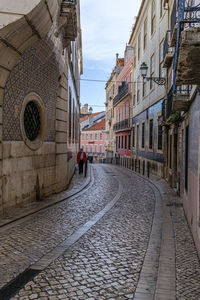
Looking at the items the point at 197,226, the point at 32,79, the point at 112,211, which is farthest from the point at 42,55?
the point at 197,226

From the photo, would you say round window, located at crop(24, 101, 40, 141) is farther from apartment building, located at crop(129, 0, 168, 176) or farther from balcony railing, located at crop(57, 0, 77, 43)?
apartment building, located at crop(129, 0, 168, 176)

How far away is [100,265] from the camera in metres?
4.66

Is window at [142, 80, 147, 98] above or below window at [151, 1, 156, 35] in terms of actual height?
below

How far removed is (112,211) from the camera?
860 centimetres

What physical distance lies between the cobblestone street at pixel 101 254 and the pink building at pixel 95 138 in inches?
2090

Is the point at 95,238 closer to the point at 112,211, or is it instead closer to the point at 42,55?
the point at 112,211

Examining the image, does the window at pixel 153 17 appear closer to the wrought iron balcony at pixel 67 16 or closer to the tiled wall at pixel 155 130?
the tiled wall at pixel 155 130

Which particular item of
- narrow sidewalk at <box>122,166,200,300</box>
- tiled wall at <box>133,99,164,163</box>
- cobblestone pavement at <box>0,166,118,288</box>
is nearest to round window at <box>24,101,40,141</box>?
cobblestone pavement at <box>0,166,118,288</box>

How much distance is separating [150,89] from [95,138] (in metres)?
44.8

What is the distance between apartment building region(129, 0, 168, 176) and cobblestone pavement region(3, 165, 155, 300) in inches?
355

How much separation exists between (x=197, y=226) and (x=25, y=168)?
5258mm

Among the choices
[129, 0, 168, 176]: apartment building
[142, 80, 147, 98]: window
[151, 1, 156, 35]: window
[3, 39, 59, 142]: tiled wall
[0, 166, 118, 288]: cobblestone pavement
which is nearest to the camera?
[0, 166, 118, 288]: cobblestone pavement

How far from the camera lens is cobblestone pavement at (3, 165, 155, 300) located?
12.4ft

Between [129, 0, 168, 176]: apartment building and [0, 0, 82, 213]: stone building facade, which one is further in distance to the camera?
[129, 0, 168, 176]: apartment building
